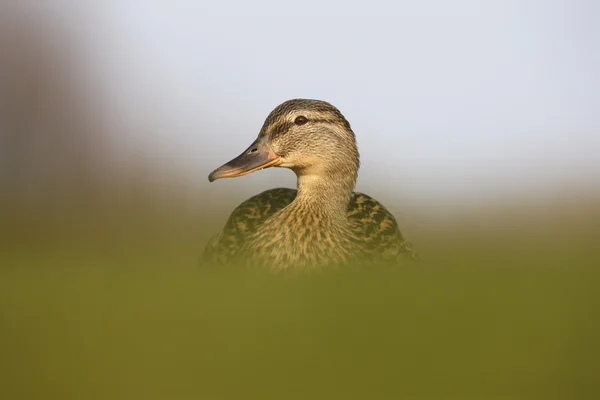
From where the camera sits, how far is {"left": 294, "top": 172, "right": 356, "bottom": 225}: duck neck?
5816 mm

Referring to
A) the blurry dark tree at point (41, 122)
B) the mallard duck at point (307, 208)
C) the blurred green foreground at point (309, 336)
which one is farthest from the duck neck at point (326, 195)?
the blurry dark tree at point (41, 122)

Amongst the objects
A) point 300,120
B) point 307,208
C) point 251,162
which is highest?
point 300,120

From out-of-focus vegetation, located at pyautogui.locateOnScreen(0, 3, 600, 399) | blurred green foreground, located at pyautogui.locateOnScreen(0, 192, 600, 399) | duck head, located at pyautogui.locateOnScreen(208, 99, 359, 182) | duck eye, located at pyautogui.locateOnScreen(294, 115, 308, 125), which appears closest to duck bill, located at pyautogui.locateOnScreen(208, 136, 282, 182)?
duck head, located at pyautogui.locateOnScreen(208, 99, 359, 182)

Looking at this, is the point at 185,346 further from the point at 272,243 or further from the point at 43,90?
the point at 43,90

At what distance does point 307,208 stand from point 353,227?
0.29m

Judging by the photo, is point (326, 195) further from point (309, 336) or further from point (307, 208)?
point (309, 336)

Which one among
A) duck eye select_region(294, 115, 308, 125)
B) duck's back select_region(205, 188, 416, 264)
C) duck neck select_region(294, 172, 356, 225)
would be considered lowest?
duck's back select_region(205, 188, 416, 264)

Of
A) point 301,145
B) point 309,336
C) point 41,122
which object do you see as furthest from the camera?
point 41,122

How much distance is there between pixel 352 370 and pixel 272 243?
3.80 meters

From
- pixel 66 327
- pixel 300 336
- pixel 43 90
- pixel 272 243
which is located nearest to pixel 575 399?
pixel 300 336

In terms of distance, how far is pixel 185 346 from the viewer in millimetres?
1701

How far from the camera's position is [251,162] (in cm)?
609

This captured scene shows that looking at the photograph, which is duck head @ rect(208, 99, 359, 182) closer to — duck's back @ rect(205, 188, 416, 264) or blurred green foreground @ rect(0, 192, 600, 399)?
duck's back @ rect(205, 188, 416, 264)

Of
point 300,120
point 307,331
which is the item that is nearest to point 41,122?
point 300,120
